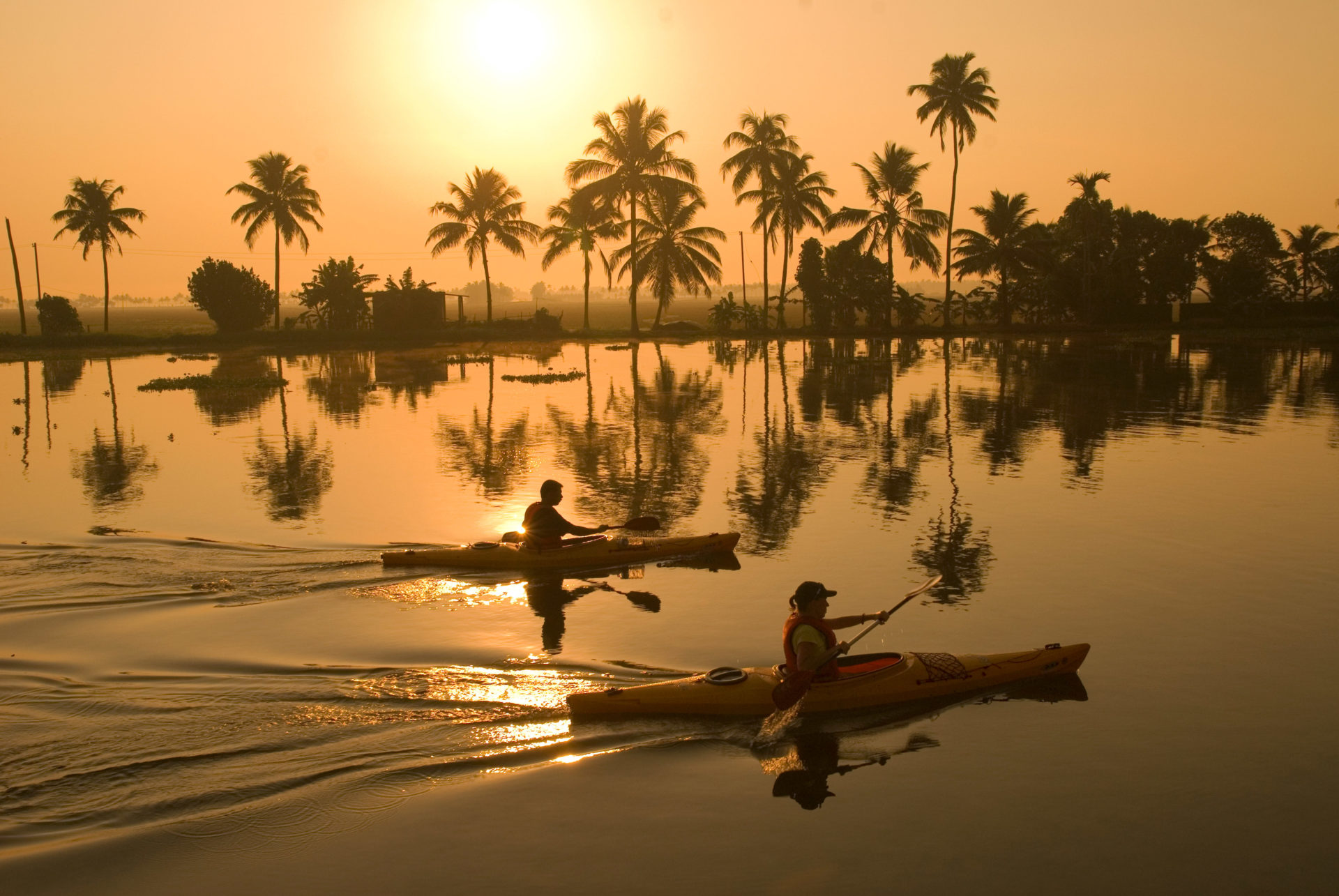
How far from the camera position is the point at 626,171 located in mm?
54906

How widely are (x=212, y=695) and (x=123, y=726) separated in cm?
77

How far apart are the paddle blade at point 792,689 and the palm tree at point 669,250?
161ft

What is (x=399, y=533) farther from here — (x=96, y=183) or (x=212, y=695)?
(x=96, y=183)

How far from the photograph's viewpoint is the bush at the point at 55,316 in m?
58.0

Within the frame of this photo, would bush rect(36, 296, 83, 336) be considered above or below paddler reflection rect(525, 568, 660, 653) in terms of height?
above

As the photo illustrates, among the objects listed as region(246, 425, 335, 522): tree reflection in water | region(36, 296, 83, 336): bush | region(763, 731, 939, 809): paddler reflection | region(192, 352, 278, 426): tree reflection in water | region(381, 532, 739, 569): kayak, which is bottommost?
region(763, 731, 939, 809): paddler reflection

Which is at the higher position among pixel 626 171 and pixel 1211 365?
pixel 626 171

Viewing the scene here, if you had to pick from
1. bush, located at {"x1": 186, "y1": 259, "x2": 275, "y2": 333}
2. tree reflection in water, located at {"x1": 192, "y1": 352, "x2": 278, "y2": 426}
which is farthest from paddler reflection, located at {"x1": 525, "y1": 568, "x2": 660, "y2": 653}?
bush, located at {"x1": 186, "y1": 259, "x2": 275, "y2": 333}

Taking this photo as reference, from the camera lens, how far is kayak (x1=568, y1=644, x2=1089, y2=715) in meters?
8.50

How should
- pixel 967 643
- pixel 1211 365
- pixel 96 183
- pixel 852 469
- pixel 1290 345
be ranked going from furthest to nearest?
1. pixel 96 183
2. pixel 1290 345
3. pixel 1211 365
4. pixel 852 469
5. pixel 967 643

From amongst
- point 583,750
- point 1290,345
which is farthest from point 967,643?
point 1290,345

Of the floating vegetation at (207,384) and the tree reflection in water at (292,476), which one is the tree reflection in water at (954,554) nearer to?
the tree reflection in water at (292,476)

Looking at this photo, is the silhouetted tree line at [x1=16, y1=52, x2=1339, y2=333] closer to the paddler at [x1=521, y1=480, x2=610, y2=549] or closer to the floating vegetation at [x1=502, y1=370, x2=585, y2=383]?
the floating vegetation at [x1=502, y1=370, x2=585, y2=383]

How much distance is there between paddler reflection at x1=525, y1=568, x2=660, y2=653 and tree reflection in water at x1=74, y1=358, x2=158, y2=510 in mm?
7819
